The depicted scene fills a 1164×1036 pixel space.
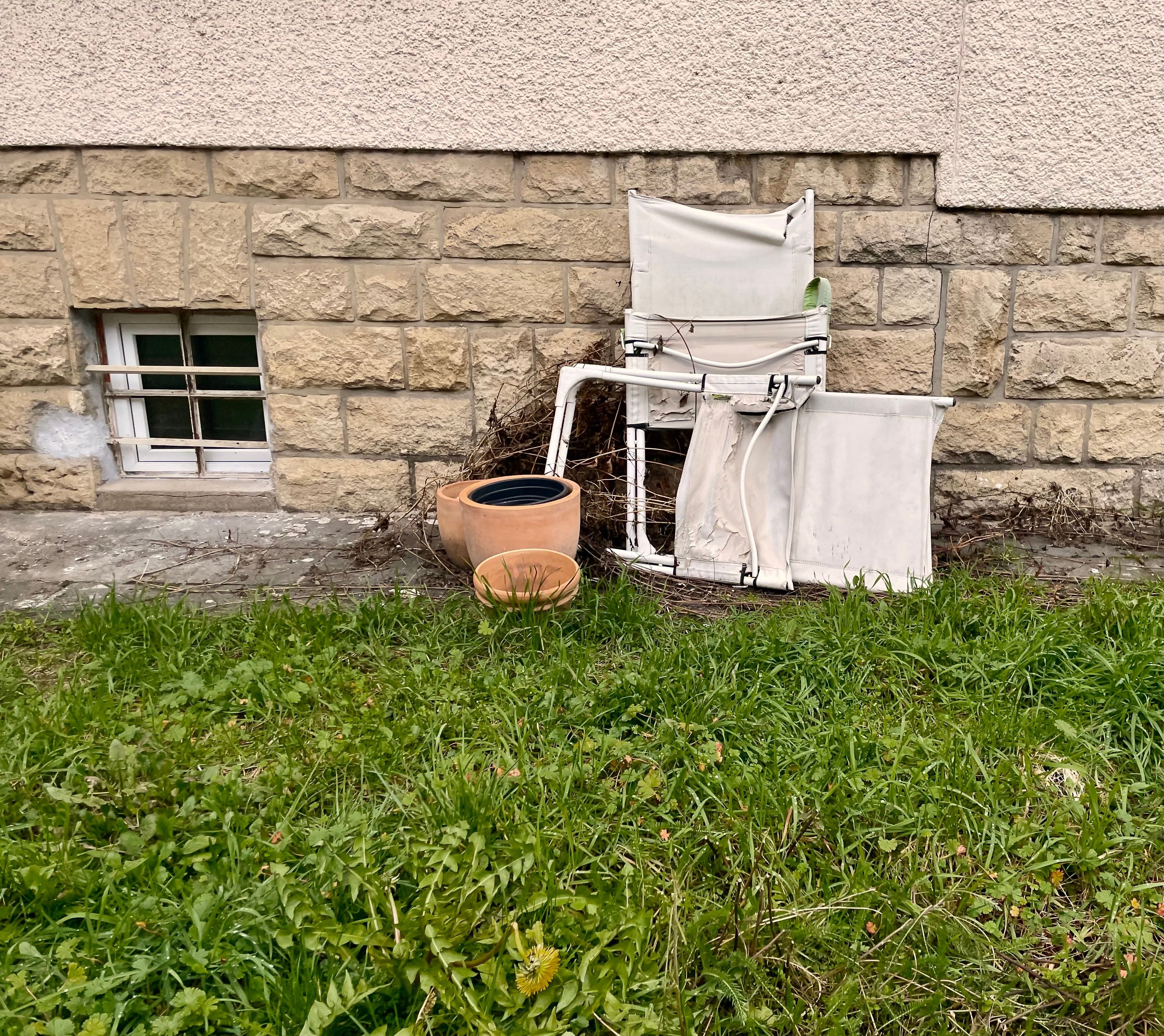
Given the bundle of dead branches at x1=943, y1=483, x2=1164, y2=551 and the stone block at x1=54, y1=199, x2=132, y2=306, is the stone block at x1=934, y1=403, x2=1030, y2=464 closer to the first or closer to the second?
the bundle of dead branches at x1=943, y1=483, x2=1164, y2=551

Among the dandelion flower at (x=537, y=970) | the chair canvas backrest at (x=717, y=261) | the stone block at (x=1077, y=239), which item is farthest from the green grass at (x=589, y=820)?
the stone block at (x=1077, y=239)

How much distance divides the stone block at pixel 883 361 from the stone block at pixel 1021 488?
368 millimetres

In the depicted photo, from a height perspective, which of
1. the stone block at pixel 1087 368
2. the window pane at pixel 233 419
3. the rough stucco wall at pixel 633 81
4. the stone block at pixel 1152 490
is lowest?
the stone block at pixel 1152 490

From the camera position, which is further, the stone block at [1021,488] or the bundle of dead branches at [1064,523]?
the stone block at [1021,488]

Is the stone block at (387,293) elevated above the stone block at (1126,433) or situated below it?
above

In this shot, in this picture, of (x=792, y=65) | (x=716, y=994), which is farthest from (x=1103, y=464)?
(x=716, y=994)

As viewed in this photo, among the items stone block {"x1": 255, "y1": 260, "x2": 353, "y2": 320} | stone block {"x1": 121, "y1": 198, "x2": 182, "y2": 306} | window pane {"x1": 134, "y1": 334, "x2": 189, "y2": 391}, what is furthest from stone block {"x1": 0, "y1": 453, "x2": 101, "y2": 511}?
stone block {"x1": 255, "y1": 260, "x2": 353, "y2": 320}

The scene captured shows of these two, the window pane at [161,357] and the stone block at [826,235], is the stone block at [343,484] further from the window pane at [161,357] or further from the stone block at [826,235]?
the stone block at [826,235]

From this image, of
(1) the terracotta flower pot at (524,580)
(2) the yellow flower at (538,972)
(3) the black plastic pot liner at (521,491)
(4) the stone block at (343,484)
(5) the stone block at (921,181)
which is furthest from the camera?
(4) the stone block at (343,484)

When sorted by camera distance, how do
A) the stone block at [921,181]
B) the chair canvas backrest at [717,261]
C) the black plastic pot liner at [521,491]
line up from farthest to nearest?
the stone block at [921,181]
the chair canvas backrest at [717,261]
the black plastic pot liner at [521,491]

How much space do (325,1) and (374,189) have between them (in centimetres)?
60

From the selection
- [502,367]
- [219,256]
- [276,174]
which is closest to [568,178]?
[502,367]

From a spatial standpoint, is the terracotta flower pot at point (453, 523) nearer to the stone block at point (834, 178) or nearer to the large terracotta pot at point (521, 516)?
the large terracotta pot at point (521, 516)

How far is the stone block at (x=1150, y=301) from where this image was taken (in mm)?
3162
